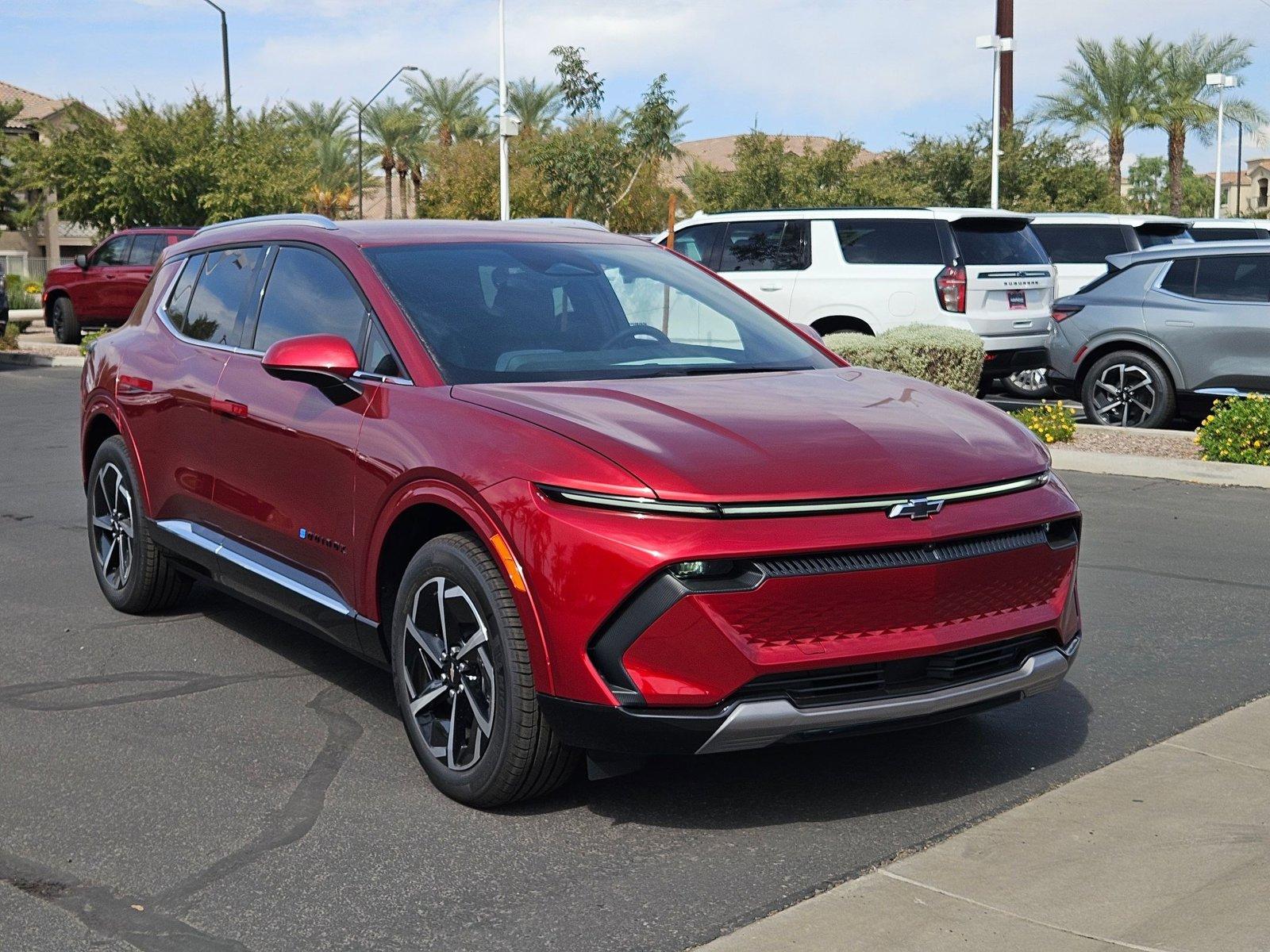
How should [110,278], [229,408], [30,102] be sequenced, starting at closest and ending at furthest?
[229,408] → [110,278] → [30,102]

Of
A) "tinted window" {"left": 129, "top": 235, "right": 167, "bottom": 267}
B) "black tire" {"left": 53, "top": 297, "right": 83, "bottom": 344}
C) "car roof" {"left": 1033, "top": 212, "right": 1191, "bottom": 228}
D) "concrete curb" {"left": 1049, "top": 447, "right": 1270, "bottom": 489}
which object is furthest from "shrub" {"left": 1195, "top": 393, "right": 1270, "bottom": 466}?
"black tire" {"left": 53, "top": 297, "right": 83, "bottom": 344}

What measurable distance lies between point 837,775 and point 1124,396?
392 inches

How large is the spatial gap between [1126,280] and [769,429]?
10.6m

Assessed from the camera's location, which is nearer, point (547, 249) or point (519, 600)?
point (519, 600)

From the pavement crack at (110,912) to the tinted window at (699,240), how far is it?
13.1m

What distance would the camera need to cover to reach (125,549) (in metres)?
6.92

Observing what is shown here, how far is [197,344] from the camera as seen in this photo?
6270 millimetres

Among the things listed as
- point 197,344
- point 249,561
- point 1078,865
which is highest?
point 197,344

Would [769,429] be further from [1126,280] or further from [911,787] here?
[1126,280]

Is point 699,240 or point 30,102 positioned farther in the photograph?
point 30,102

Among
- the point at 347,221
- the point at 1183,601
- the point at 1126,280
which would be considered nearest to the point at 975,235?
the point at 1126,280

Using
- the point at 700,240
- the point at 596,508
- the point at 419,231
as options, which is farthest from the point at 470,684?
the point at 700,240

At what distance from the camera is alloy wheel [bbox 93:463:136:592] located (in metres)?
6.84

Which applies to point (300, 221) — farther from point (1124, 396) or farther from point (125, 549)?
point (1124, 396)
